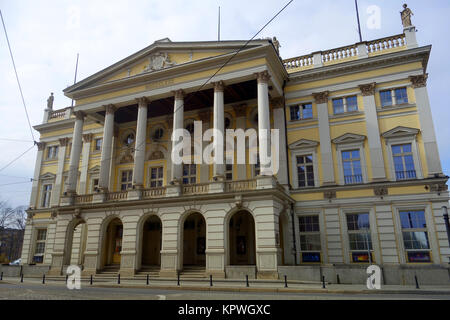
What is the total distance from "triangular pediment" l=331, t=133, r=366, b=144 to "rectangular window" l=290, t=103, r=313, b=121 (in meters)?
3.09

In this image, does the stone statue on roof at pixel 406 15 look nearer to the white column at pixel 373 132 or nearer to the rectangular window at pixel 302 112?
the white column at pixel 373 132

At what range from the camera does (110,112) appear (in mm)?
30453

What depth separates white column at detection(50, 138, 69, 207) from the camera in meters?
37.6

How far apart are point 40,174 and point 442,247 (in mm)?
39810

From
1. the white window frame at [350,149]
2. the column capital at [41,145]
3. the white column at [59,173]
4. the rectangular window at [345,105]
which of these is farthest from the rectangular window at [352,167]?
the column capital at [41,145]

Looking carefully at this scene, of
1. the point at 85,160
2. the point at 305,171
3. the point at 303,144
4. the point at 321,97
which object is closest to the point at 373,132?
the point at 321,97

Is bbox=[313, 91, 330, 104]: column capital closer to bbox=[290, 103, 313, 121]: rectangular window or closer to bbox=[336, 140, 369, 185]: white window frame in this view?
bbox=[290, 103, 313, 121]: rectangular window

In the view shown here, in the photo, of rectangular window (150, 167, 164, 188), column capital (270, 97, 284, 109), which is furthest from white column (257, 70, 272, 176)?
rectangular window (150, 167, 164, 188)

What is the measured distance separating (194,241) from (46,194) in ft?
68.7

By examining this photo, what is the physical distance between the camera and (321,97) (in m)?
28.0

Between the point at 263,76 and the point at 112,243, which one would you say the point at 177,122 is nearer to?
the point at 263,76

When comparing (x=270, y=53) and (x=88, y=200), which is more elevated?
(x=270, y=53)
